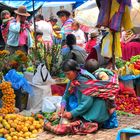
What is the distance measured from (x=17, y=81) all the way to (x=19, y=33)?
267cm

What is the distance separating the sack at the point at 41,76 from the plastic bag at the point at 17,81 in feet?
0.82

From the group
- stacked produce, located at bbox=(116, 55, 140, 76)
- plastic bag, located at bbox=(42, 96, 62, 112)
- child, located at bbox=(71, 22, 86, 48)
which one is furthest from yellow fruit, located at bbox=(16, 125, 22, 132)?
child, located at bbox=(71, 22, 86, 48)

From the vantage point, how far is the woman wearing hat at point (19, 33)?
30.1ft

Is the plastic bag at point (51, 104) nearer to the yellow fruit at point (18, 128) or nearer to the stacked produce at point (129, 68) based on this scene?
the yellow fruit at point (18, 128)

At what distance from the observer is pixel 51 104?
21.8ft

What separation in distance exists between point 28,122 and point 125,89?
237 cm

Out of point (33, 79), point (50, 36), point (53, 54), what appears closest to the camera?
point (33, 79)

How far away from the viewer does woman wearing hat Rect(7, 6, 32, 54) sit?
362 inches

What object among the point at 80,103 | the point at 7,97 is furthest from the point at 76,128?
the point at 7,97

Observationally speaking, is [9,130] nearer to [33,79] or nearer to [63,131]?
[63,131]

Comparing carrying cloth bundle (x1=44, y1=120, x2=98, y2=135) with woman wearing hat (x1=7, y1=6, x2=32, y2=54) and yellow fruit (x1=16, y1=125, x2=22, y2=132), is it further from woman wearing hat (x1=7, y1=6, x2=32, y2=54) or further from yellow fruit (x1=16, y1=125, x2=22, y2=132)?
woman wearing hat (x1=7, y1=6, x2=32, y2=54)

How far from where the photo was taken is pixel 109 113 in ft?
18.5

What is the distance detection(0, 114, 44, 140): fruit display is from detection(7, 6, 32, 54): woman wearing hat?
11.7 ft

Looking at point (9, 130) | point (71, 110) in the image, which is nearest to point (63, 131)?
point (71, 110)
